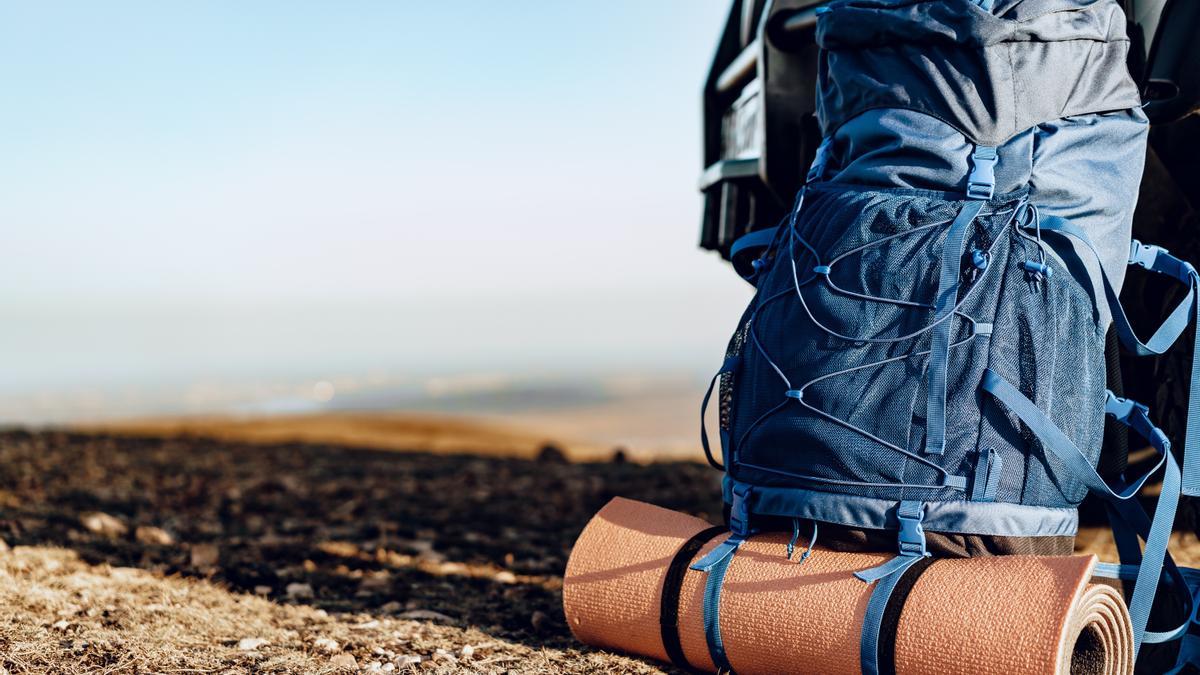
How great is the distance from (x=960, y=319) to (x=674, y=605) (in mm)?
857

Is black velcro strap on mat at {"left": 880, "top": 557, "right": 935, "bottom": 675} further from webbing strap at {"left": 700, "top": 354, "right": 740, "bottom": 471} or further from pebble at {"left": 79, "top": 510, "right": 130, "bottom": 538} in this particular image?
pebble at {"left": 79, "top": 510, "right": 130, "bottom": 538}

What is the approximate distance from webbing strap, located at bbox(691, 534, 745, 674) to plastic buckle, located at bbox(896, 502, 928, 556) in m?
0.36

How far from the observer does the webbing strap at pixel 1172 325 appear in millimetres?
2166

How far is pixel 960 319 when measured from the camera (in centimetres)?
209

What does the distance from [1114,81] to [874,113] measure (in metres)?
0.54

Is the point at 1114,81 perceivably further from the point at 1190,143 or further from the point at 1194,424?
the point at 1194,424

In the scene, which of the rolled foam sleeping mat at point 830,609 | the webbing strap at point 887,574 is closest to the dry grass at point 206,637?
the rolled foam sleeping mat at point 830,609

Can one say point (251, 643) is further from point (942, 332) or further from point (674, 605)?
point (942, 332)

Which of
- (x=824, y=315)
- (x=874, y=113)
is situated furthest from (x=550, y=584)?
(x=874, y=113)

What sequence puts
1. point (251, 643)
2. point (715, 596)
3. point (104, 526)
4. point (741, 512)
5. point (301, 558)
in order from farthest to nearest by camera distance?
point (104, 526), point (301, 558), point (251, 643), point (741, 512), point (715, 596)

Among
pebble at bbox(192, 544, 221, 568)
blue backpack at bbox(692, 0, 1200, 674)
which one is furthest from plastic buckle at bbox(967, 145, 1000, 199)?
pebble at bbox(192, 544, 221, 568)

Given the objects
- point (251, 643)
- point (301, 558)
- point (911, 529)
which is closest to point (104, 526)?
point (301, 558)

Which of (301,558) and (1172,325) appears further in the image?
(301,558)

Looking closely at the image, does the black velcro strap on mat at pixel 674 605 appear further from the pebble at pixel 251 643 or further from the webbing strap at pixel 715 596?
the pebble at pixel 251 643
